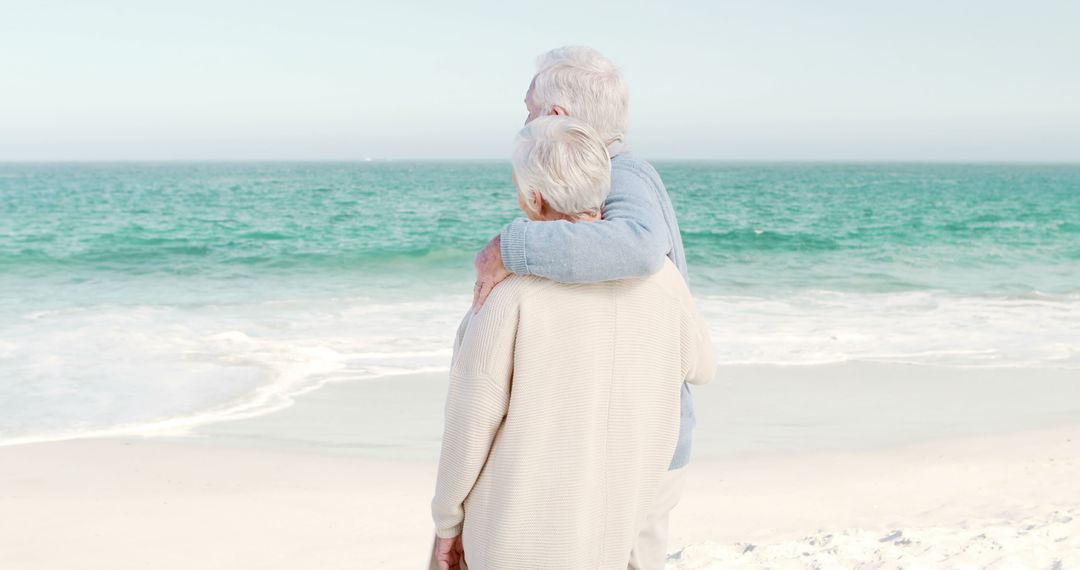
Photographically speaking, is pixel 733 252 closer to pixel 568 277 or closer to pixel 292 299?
pixel 292 299

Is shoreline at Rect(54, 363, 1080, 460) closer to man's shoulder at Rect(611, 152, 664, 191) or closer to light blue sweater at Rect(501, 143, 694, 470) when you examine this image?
man's shoulder at Rect(611, 152, 664, 191)

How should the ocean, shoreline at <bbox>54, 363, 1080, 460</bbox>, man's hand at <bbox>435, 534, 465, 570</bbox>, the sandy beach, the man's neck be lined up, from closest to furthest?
1. man's hand at <bbox>435, 534, 465, 570</bbox>
2. the man's neck
3. the sandy beach
4. shoreline at <bbox>54, 363, 1080, 460</bbox>
5. the ocean

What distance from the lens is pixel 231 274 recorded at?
14359 millimetres

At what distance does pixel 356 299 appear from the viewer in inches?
462

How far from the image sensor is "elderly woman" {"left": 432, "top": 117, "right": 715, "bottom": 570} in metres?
1.67

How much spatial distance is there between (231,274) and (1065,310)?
10483 millimetres

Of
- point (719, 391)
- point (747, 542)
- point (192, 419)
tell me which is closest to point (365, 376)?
point (192, 419)

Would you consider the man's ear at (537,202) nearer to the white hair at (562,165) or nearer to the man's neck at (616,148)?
the white hair at (562,165)

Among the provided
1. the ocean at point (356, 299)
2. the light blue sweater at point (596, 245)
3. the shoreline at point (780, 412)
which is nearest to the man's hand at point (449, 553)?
Answer: the light blue sweater at point (596, 245)

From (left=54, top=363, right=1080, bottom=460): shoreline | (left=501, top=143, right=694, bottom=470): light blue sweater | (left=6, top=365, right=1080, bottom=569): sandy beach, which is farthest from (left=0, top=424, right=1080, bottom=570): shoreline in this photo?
(left=501, top=143, right=694, bottom=470): light blue sweater

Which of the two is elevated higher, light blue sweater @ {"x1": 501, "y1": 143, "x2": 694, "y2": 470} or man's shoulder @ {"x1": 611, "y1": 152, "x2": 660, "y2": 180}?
man's shoulder @ {"x1": 611, "y1": 152, "x2": 660, "y2": 180}

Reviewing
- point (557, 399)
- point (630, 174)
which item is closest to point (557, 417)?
point (557, 399)

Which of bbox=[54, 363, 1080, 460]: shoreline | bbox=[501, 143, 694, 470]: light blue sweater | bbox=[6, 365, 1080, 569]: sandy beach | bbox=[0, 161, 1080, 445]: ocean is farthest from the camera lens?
bbox=[0, 161, 1080, 445]: ocean

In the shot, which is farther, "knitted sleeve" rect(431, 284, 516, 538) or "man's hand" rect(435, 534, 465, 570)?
"man's hand" rect(435, 534, 465, 570)
